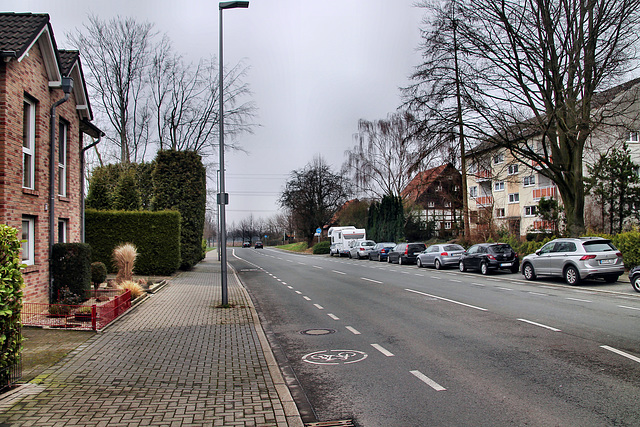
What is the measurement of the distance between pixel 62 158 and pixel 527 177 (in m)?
31.7

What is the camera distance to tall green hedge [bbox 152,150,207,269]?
25656 millimetres

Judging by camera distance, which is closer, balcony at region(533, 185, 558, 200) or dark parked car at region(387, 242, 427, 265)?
dark parked car at region(387, 242, 427, 265)

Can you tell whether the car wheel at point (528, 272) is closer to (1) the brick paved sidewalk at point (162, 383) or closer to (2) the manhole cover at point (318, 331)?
(2) the manhole cover at point (318, 331)

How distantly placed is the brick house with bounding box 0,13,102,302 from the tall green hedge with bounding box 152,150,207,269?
11.8m

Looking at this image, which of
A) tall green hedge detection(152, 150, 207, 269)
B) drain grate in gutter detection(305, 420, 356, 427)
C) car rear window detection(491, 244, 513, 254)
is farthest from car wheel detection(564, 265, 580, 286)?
tall green hedge detection(152, 150, 207, 269)

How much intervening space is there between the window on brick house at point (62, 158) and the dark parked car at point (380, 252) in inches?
1037

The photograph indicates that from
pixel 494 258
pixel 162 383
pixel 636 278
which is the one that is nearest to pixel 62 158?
pixel 162 383

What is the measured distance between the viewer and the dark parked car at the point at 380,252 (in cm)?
3688

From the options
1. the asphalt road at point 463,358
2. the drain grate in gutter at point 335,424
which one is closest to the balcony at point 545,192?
the asphalt road at point 463,358

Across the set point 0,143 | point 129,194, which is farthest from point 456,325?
point 129,194

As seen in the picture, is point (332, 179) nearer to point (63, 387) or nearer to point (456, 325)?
point (456, 325)

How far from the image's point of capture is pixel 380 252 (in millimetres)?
37281

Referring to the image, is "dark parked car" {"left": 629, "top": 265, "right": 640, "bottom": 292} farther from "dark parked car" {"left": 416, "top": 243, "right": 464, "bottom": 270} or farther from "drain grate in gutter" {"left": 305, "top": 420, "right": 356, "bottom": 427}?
"drain grate in gutter" {"left": 305, "top": 420, "right": 356, "bottom": 427}

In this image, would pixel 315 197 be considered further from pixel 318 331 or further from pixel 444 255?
pixel 318 331
